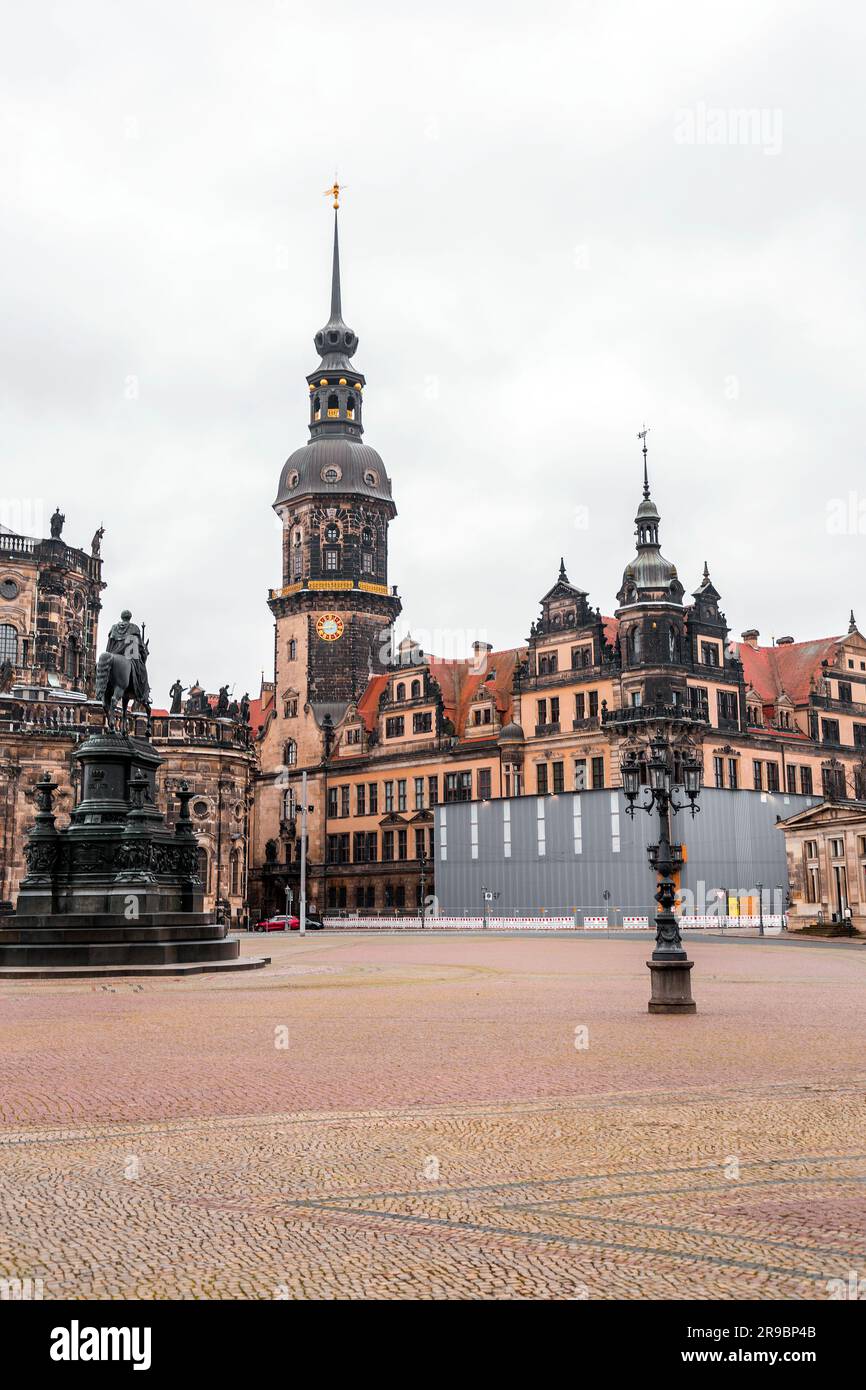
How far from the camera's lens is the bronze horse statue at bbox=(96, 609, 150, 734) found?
103ft

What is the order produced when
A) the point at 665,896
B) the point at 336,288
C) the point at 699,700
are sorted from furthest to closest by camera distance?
the point at 336,288 < the point at 699,700 < the point at 665,896

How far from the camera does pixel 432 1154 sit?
8391mm

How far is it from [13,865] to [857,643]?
5438 centimetres

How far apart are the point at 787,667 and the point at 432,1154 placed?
7807cm

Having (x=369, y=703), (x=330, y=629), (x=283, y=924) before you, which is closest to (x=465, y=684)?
(x=369, y=703)

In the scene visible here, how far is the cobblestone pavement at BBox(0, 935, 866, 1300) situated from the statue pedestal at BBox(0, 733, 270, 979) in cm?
920

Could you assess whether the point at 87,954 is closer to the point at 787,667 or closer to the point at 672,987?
the point at 672,987

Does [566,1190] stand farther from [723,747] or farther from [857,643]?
[857,643]

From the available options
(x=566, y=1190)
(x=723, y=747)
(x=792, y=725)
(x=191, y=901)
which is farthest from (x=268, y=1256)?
(x=792, y=725)

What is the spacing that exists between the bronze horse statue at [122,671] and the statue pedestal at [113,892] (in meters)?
1.01

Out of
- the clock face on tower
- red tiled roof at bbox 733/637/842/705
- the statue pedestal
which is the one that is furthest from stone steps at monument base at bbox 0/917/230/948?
the clock face on tower

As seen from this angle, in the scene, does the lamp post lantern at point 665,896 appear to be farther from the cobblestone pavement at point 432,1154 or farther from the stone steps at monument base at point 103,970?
the stone steps at monument base at point 103,970

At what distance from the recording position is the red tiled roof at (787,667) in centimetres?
7919
